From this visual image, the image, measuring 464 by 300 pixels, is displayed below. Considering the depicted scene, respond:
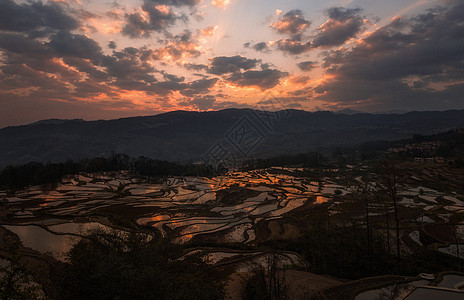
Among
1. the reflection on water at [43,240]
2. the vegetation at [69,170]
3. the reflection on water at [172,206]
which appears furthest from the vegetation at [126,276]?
the vegetation at [69,170]

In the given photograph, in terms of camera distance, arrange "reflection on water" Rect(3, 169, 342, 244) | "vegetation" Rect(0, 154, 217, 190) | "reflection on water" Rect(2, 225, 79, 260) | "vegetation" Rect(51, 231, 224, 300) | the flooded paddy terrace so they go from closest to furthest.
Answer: "vegetation" Rect(51, 231, 224, 300) → "reflection on water" Rect(2, 225, 79, 260) → the flooded paddy terrace → "reflection on water" Rect(3, 169, 342, 244) → "vegetation" Rect(0, 154, 217, 190)

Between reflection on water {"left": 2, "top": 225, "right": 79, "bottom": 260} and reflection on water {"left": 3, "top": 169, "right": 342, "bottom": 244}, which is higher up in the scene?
reflection on water {"left": 2, "top": 225, "right": 79, "bottom": 260}

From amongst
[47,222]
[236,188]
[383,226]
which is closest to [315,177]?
[236,188]

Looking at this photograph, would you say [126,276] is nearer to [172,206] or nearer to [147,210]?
[147,210]

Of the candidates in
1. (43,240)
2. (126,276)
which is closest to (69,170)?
(43,240)

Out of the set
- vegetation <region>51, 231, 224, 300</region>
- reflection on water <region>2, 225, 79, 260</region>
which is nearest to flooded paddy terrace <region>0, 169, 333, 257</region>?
reflection on water <region>2, 225, 79, 260</region>

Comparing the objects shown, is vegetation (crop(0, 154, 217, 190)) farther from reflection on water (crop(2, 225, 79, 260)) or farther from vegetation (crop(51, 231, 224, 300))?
vegetation (crop(51, 231, 224, 300))

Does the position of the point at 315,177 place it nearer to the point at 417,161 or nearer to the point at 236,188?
the point at 236,188

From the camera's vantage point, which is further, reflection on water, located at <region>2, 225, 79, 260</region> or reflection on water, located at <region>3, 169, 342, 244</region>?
reflection on water, located at <region>3, 169, 342, 244</region>

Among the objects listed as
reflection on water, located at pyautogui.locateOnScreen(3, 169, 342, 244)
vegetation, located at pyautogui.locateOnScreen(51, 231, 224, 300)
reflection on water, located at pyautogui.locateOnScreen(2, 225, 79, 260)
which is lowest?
reflection on water, located at pyautogui.locateOnScreen(3, 169, 342, 244)

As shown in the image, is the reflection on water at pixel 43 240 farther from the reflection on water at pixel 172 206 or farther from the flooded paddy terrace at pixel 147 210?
the reflection on water at pixel 172 206

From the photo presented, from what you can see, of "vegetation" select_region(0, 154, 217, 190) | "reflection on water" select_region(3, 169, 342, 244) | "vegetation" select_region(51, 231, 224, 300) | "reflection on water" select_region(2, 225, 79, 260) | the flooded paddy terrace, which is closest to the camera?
"vegetation" select_region(51, 231, 224, 300)

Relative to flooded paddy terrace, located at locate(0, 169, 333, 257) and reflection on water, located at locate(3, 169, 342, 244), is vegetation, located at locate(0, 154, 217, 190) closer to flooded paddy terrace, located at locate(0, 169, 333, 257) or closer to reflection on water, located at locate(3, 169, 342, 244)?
flooded paddy terrace, located at locate(0, 169, 333, 257)
